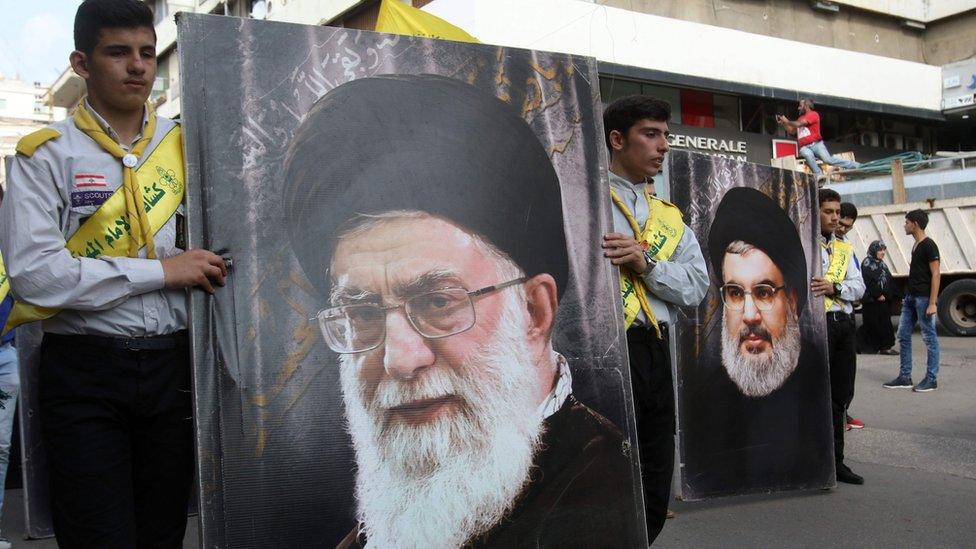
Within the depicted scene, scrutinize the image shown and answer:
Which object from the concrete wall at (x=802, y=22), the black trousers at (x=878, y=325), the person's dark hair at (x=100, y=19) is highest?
the concrete wall at (x=802, y=22)

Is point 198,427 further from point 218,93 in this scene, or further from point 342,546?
point 218,93

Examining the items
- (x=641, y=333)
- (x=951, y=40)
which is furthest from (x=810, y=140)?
(x=641, y=333)

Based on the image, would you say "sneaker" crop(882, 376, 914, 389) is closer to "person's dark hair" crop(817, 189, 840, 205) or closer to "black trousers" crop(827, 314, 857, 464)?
"black trousers" crop(827, 314, 857, 464)

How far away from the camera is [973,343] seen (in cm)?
1216

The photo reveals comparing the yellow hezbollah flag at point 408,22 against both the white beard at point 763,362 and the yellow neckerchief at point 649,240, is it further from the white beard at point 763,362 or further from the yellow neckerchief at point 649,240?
the yellow neckerchief at point 649,240

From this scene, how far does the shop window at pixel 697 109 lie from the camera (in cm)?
2134

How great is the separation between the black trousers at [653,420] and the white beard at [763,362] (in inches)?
66.0

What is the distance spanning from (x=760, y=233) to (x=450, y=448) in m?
3.21

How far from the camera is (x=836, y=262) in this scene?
5.97 metres

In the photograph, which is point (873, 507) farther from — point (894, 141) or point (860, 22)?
point (894, 141)

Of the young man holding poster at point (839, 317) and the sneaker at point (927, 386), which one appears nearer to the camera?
the young man holding poster at point (839, 317)

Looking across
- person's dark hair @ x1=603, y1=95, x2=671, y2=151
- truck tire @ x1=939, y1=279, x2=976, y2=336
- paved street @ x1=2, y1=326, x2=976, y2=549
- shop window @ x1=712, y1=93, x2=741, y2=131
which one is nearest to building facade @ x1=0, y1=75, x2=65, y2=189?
shop window @ x1=712, y1=93, x2=741, y2=131

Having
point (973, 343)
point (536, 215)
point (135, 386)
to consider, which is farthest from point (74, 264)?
point (973, 343)

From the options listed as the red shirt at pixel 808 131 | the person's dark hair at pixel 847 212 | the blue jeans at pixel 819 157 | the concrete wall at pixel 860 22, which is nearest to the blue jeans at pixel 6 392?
the person's dark hair at pixel 847 212
